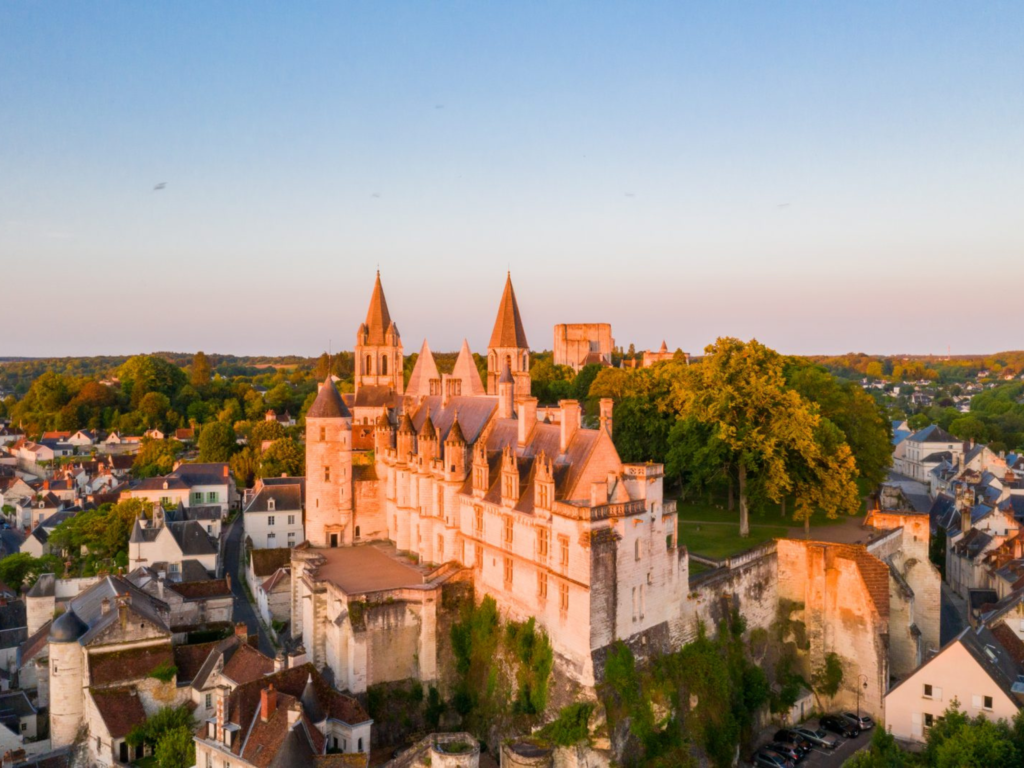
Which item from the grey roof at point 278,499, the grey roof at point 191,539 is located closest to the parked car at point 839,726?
the grey roof at point 191,539

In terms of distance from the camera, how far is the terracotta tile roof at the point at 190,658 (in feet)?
121

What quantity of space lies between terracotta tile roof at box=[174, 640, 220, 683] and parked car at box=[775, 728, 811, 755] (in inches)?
1098

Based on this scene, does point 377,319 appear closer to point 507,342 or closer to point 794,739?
point 507,342

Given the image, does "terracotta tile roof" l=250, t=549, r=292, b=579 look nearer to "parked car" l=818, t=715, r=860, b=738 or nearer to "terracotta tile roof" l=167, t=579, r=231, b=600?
"terracotta tile roof" l=167, t=579, r=231, b=600

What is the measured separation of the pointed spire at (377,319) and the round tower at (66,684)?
37.6 metres

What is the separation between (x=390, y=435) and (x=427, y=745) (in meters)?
22.7

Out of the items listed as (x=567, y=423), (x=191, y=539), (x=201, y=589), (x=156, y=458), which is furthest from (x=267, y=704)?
(x=156, y=458)

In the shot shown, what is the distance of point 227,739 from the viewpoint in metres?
29.3

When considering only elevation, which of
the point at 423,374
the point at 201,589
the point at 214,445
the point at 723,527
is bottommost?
the point at 201,589

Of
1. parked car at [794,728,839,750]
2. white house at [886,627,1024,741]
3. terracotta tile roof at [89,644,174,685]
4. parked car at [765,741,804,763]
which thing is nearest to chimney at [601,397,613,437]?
parked car at [765,741,804,763]

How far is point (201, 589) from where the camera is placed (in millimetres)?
47750

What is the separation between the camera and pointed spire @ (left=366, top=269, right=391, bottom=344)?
6862 centimetres

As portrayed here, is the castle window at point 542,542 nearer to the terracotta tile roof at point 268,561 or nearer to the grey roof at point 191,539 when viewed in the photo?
the terracotta tile roof at point 268,561

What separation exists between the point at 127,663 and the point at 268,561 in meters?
17.4
